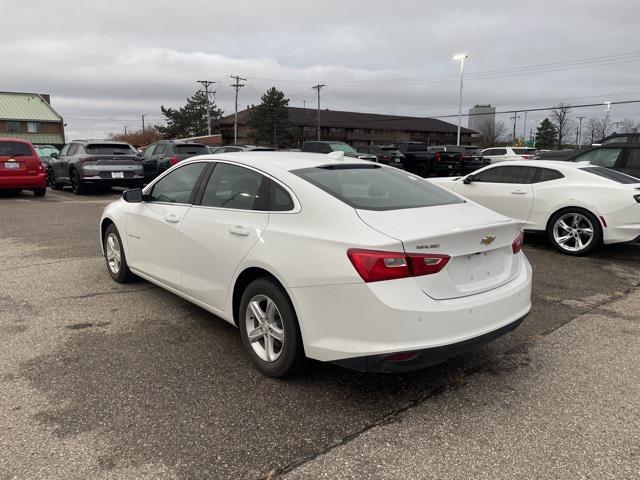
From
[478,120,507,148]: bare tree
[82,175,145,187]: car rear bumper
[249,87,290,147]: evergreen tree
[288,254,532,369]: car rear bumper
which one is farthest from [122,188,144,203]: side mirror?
[478,120,507,148]: bare tree

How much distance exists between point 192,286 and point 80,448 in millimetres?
1632

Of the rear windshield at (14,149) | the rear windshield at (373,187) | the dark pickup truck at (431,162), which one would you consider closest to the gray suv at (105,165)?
the rear windshield at (14,149)

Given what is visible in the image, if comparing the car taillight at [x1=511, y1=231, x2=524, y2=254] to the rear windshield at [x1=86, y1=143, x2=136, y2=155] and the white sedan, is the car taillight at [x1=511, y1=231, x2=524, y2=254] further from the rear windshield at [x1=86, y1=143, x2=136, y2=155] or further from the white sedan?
the rear windshield at [x1=86, y1=143, x2=136, y2=155]

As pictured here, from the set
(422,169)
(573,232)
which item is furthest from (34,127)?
(573,232)

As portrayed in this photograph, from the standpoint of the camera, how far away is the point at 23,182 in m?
14.3

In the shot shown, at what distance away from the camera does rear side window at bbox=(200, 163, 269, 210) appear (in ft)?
11.9

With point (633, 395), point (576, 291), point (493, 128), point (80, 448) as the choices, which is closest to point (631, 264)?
point (576, 291)

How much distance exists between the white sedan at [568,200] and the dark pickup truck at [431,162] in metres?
16.0

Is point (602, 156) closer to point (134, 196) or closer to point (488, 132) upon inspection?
point (134, 196)

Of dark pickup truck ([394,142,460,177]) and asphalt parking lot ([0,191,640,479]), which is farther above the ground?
dark pickup truck ([394,142,460,177])

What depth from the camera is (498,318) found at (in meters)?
3.15

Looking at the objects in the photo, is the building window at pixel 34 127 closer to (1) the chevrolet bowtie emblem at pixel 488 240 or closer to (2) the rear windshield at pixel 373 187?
(2) the rear windshield at pixel 373 187

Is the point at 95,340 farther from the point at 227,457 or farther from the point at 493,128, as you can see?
the point at 493,128

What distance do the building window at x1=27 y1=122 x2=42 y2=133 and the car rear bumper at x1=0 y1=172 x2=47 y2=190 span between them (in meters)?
59.4
